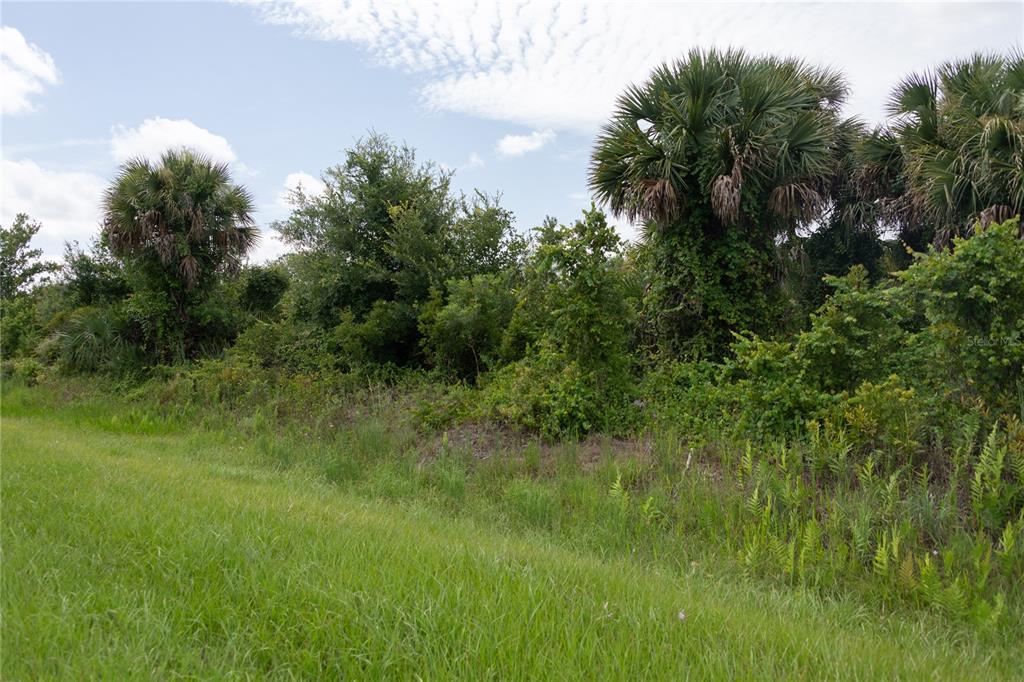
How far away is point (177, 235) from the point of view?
48.0ft

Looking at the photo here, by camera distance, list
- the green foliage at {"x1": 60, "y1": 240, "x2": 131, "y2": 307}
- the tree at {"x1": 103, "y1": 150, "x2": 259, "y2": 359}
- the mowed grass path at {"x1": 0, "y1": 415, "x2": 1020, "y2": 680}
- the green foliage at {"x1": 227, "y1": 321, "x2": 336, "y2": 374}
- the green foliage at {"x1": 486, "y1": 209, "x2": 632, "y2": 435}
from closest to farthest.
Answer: the mowed grass path at {"x1": 0, "y1": 415, "x2": 1020, "y2": 680} < the green foliage at {"x1": 486, "y1": 209, "x2": 632, "y2": 435} < the green foliage at {"x1": 227, "y1": 321, "x2": 336, "y2": 374} < the tree at {"x1": 103, "y1": 150, "x2": 259, "y2": 359} < the green foliage at {"x1": 60, "y1": 240, "x2": 131, "y2": 307}

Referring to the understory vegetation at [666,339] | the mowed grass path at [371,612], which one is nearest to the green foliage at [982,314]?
the understory vegetation at [666,339]

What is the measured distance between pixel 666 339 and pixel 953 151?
6.41 meters

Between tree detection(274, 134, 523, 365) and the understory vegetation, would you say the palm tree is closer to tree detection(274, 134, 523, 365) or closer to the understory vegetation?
the understory vegetation

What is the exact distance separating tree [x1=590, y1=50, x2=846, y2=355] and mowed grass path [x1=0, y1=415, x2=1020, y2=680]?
7530 millimetres

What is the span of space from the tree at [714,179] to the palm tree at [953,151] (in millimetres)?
2269

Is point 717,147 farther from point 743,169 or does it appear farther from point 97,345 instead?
point 97,345

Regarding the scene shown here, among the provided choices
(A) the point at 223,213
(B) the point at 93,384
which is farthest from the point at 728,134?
(B) the point at 93,384

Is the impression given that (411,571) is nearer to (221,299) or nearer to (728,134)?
(728,134)

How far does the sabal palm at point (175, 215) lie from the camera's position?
47.7 feet

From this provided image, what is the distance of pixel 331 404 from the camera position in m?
10.8

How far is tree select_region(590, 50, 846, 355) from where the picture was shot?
1041 cm

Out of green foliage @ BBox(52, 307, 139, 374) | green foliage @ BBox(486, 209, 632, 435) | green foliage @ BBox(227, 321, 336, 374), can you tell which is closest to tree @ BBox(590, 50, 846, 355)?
green foliage @ BBox(486, 209, 632, 435)

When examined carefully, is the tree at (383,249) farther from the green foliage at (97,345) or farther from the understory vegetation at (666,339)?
the green foliage at (97,345)
